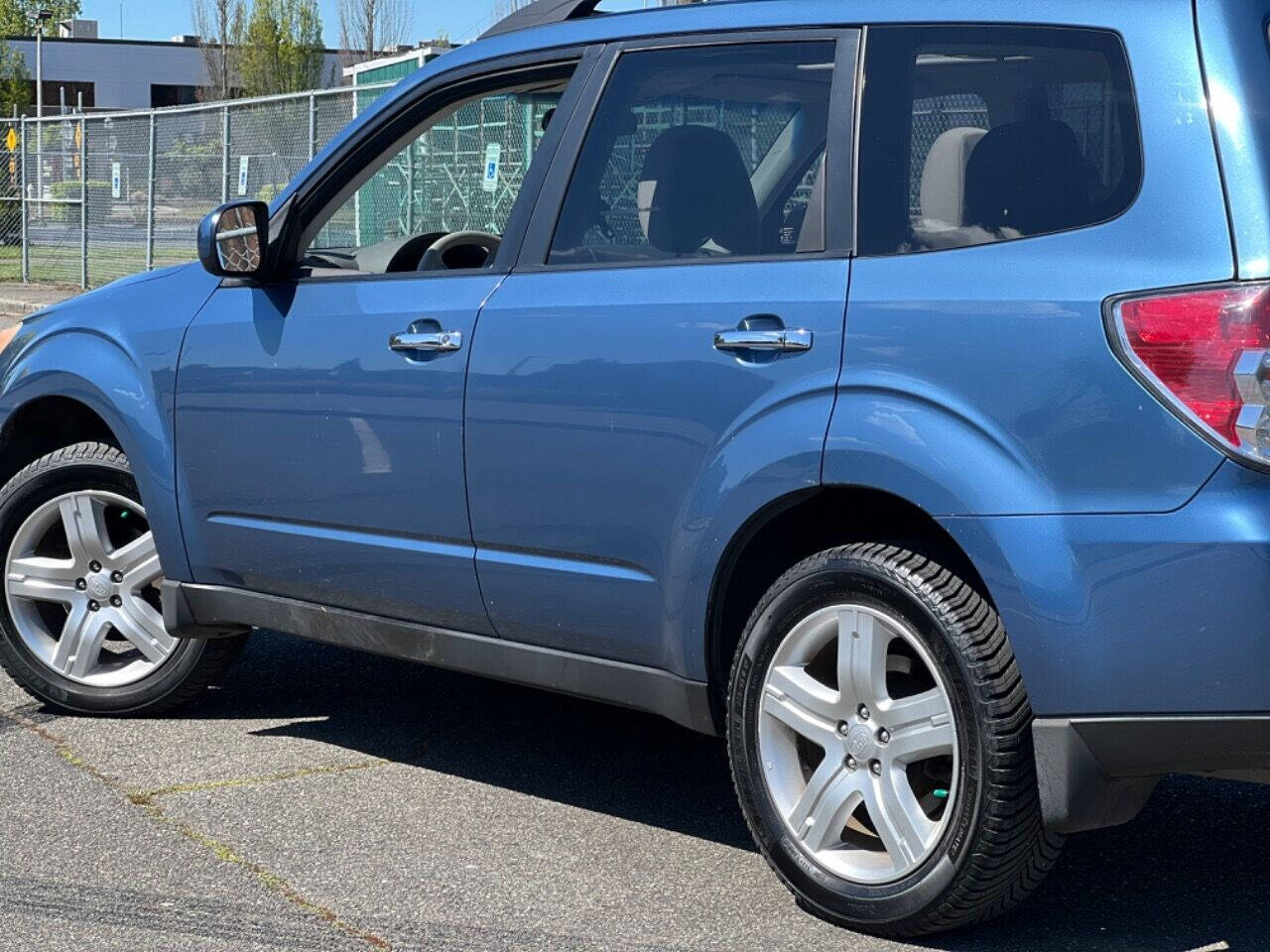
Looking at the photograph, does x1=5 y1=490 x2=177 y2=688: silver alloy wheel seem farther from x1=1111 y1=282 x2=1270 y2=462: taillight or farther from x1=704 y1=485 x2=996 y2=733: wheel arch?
x1=1111 y1=282 x2=1270 y2=462: taillight

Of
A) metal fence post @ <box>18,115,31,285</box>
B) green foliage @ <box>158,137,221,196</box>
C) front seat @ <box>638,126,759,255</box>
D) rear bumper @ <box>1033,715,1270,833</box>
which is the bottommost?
metal fence post @ <box>18,115,31,285</box>

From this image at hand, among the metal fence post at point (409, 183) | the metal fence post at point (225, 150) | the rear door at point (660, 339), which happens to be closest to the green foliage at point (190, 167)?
the metal fence post at point (225, 150)

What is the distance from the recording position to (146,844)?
4375 millimetres

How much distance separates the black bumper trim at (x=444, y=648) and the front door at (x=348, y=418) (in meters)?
0.04

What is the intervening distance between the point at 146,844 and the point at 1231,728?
240 cm

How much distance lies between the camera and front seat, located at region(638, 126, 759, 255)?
413 centimetres

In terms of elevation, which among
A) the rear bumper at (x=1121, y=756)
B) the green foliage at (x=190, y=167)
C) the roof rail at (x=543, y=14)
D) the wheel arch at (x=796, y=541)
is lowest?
the green foliage at (x=190, y=167)

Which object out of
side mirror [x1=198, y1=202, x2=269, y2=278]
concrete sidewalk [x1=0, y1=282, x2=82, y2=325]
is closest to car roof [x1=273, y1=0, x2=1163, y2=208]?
side mirror [x1=198, y1=202, x2=269, y2=278]

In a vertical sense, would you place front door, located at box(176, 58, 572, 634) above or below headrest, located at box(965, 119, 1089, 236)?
below

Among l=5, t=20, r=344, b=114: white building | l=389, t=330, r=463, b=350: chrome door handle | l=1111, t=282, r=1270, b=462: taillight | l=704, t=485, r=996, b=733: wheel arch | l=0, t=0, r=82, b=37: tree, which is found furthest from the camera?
l=5, t=20, r=344, b=114: white building

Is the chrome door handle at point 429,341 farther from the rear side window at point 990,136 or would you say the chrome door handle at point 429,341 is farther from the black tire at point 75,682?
the black tire at point 75,682

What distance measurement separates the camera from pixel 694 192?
4.20 meters

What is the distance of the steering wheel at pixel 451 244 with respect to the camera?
16.4 feet

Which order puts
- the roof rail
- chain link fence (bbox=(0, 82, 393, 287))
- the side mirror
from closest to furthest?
1. the roof rail
2. the side mirror
3. chain link fence (bbox=(0, 82, 393, 287))
